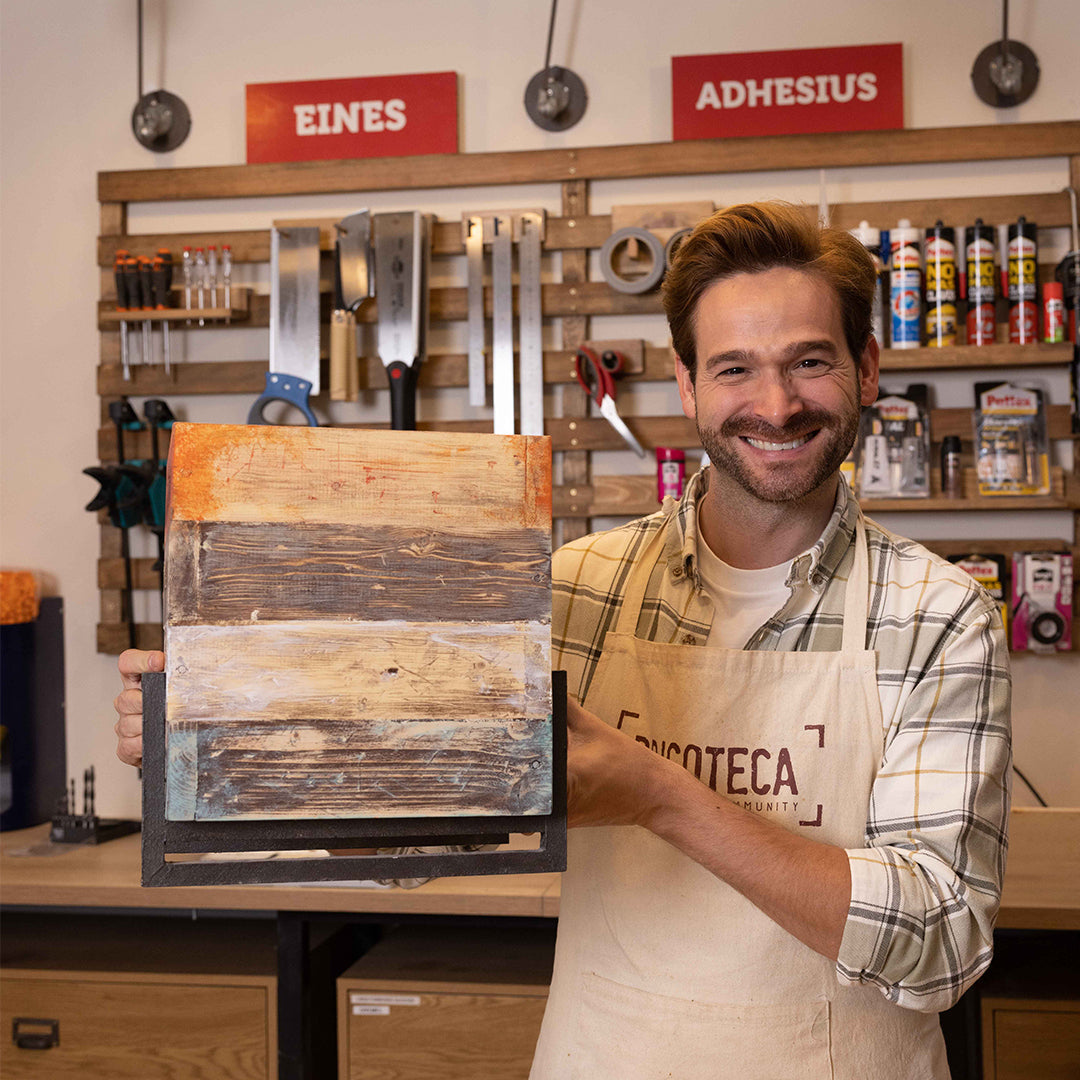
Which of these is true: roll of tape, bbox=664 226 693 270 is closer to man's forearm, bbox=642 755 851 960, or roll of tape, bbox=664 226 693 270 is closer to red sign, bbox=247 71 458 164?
red sign, bbox=247 71 458 164

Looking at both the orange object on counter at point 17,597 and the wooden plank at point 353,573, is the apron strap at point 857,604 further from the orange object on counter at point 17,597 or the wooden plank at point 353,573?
the orange object on counter at point 17,597

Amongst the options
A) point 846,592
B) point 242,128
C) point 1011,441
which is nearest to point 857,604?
point 846,592

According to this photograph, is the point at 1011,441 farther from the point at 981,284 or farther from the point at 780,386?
the point at 780,386

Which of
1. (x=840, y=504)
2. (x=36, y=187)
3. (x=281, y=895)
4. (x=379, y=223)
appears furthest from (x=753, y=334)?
(x=36, y=187)

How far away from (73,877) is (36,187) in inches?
65.5

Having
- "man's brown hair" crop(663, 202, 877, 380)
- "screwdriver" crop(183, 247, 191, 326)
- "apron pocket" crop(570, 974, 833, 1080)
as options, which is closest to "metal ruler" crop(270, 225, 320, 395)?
"screwdriver" crop(183, 247, 191, 326)

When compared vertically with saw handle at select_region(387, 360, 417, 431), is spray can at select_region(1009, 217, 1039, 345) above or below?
above

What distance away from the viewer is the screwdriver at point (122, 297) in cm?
263

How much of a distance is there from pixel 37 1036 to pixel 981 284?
92.7 inches

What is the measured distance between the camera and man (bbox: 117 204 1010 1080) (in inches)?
41.9

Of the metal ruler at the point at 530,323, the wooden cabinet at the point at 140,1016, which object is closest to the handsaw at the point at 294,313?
the metal ruler at the point at 530,323

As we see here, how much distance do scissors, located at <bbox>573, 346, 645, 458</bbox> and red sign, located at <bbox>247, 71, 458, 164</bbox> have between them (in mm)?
582

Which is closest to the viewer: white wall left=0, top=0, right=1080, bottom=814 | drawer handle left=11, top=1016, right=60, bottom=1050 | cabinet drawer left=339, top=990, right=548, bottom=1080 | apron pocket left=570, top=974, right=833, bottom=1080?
apron pocket left=570, top=974, right=833, bottom=1080

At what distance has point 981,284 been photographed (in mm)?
2400
